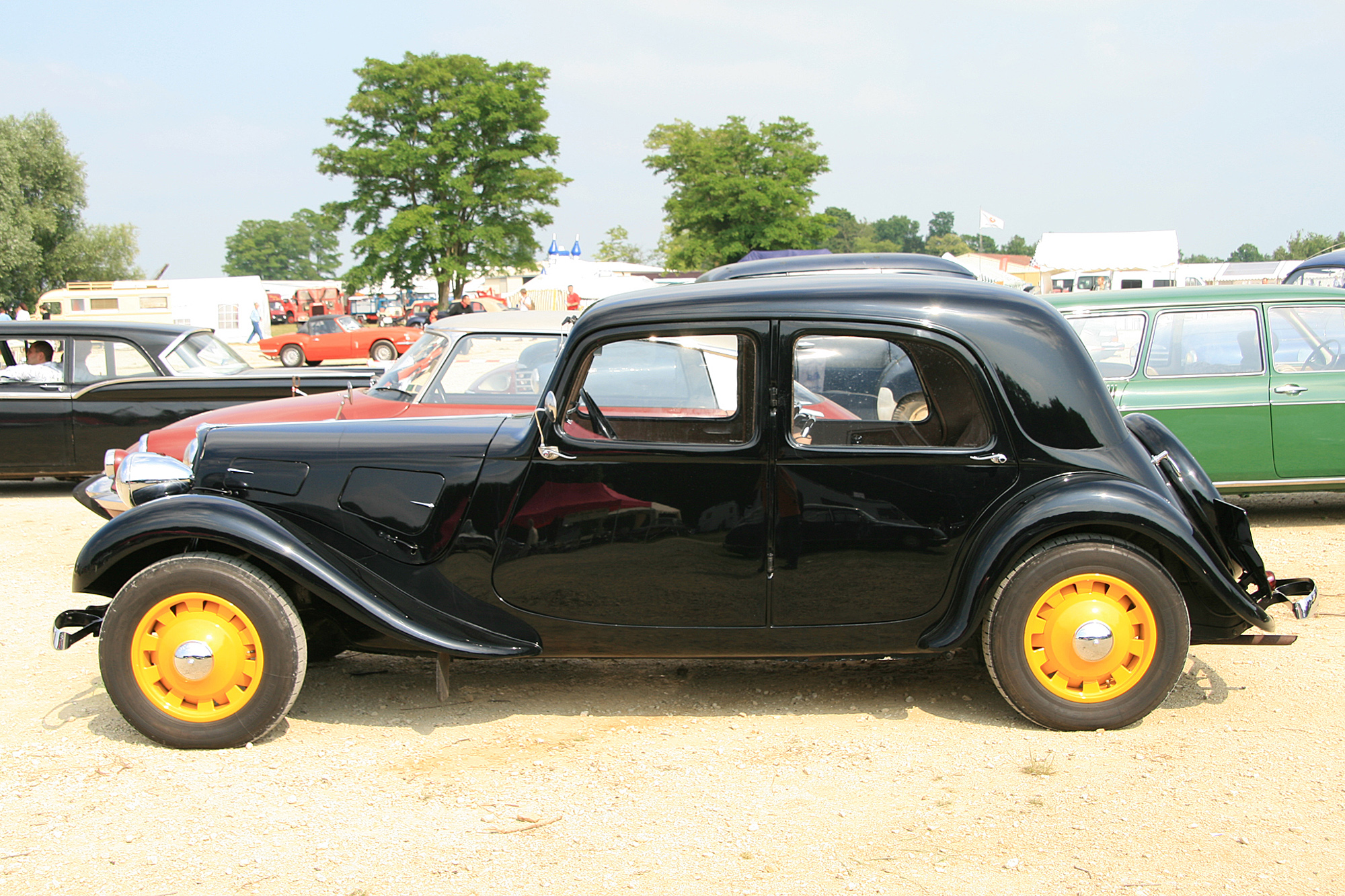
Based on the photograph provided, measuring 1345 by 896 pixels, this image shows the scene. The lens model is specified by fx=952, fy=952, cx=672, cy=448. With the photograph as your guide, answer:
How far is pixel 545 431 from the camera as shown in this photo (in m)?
3.38

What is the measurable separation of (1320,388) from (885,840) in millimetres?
5278

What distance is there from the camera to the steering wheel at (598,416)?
3477mm

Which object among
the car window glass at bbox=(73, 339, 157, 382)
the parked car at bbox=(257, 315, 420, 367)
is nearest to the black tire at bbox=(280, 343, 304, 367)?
the parked car at bbox=(257, 315, 420, 367)

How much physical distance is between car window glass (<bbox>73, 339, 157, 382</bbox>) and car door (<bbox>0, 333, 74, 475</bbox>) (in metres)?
0.24

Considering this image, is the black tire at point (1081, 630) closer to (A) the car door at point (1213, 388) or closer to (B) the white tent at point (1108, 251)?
(A) the car door at point (1213, 388)

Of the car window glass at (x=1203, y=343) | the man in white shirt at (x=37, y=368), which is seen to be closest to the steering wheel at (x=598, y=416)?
the car window glass at (x=1203, y=343)

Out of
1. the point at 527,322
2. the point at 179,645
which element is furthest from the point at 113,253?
the point at 179,645

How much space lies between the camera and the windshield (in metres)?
8.47

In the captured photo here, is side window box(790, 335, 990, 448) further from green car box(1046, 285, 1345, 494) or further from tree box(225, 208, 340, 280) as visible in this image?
tree box(225, 208, 340, 280)

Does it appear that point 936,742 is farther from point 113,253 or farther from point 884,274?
point 113,253

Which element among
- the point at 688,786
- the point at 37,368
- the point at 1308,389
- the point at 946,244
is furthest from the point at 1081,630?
the point at 946,244

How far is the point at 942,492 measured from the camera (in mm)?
3322

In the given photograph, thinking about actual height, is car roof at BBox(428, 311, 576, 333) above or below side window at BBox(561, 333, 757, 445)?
above

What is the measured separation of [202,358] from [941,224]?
525 feet
